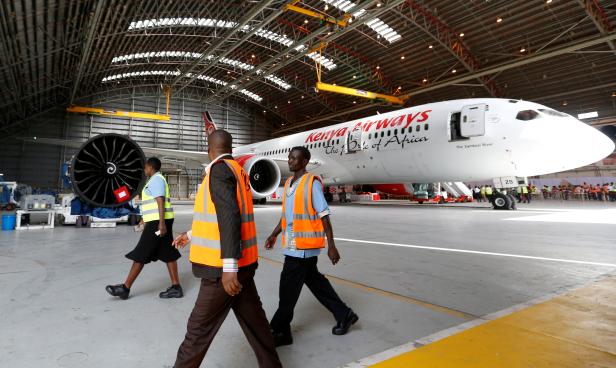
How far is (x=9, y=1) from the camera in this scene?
12461 mm

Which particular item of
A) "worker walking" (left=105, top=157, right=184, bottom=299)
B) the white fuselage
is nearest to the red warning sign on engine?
"worker walking" (left=105, top=157, right=184, bottom=299)

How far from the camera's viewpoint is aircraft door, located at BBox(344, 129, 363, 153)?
12.4 m

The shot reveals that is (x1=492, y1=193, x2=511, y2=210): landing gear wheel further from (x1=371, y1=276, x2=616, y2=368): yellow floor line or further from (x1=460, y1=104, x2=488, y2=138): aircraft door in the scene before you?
(x1=371, y1=276, x2=616, y2=368): yellow floor line

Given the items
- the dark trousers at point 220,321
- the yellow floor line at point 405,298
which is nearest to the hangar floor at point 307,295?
the yellow floor line at point 405,298

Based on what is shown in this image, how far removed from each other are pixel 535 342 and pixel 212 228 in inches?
72.2

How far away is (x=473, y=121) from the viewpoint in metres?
9.27

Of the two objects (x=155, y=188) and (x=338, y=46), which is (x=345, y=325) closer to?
(x=155, y=188)

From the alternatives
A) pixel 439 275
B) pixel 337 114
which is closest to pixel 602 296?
pixel 439 275

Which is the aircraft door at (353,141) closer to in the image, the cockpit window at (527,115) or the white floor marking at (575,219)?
the cockpit window at (527,115)

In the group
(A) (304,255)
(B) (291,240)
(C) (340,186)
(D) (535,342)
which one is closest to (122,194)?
(B) (291,240)

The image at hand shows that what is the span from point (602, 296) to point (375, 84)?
2388 cm

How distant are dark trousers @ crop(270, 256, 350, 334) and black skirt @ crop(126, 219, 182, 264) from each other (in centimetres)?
129

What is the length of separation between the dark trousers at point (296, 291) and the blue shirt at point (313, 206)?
1.3 inches

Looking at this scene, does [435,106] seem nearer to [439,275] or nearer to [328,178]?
[328,178]
